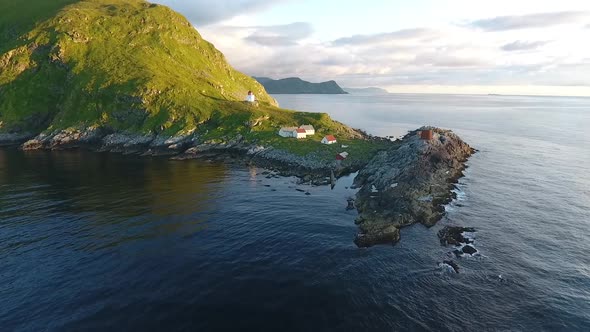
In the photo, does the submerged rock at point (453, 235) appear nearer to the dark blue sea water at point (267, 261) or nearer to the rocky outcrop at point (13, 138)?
the dark blue sea water at point (267, 261)

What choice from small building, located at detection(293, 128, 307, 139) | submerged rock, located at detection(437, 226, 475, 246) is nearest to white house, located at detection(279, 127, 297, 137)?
small building, located at detection(293, 128, 307, 139)

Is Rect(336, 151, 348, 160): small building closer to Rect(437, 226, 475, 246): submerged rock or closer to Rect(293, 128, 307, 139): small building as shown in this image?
Rect(293, 128, 307, 139): small building

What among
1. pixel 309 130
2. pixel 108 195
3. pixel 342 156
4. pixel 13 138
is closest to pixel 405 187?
pixel 342 156

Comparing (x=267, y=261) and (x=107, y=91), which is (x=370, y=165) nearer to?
(x=267, y=261)

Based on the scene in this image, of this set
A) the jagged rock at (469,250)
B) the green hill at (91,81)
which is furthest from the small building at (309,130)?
the jagged rock at (469,250)

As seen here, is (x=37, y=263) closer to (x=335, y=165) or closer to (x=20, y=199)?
(x=20, y=199)

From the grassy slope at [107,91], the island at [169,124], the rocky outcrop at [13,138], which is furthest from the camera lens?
the grassy slope at [107,91]
